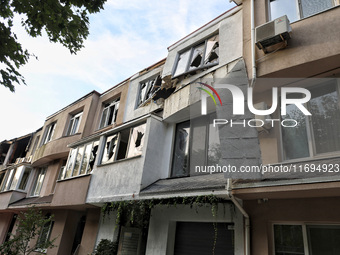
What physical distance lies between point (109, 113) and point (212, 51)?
23.9 feet

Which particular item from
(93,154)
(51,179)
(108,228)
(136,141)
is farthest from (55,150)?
(136,141)

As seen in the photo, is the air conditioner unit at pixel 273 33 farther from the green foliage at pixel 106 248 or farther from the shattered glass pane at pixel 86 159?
the shattered glass pane at pixel 86 159

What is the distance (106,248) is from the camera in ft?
28.9

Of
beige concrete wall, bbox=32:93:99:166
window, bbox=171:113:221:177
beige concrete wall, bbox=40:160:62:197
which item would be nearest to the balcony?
beige concrete wall, bbox=32:93:99:166

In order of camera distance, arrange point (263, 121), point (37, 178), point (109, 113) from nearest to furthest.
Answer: point (263, 121) → point (109, 113) → point (37, 178)

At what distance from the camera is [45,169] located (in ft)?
55.7

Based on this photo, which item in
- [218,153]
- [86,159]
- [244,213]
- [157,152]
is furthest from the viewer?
[86,159]

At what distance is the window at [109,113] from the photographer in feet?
45.2

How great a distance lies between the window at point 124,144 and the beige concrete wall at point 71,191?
4.08 ft

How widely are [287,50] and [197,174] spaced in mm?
4426

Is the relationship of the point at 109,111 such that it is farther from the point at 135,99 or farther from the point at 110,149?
the point at 110,149

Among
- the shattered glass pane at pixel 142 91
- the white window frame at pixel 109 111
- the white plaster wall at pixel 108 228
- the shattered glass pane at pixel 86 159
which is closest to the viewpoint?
the white plaster wall at pixel 108 228

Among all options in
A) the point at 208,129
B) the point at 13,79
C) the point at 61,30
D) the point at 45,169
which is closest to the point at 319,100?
the point at 208,129

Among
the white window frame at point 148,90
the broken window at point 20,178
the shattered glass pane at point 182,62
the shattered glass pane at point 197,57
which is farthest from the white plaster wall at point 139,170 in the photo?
the broken window at point 20,178
